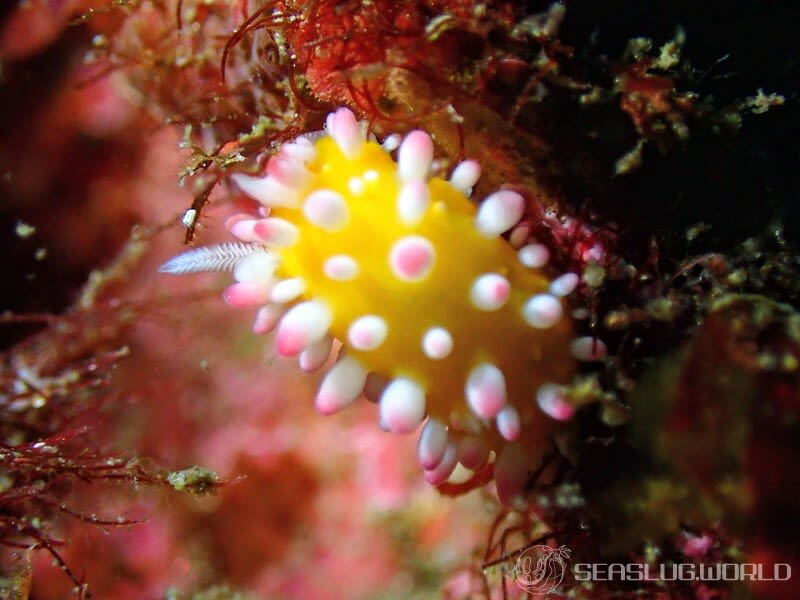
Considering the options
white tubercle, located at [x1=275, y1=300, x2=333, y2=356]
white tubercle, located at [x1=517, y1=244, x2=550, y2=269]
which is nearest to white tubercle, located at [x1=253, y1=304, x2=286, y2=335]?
white tubercle, located at [x1=275, y1=300, x2=333, y2=356]

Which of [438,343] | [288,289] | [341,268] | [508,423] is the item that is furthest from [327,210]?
[508,423]

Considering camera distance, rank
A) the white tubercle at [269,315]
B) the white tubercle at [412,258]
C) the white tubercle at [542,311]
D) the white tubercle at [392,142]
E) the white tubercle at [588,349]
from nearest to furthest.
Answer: the white tubercle at [412,258] → the white tubercle at [542,311] → the white tubercle at [588,349] → the white tubercle at [269,315] → the white tubercle at [392,142]

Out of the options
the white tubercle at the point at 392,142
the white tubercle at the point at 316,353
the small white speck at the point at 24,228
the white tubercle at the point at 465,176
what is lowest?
the small white speck at the point at 24,228

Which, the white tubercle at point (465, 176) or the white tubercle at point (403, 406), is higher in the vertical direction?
the white tubercle at point (465, 176)

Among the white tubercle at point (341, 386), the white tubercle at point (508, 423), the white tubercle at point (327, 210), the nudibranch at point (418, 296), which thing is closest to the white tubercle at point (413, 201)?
the nudibranch at point (418, 296)

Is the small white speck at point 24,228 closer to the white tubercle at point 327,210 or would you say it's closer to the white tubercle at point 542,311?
the white tubercle at point 327,210

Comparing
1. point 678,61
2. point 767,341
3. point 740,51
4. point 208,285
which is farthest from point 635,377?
point 208,285

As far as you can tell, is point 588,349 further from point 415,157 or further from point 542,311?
point 415,157

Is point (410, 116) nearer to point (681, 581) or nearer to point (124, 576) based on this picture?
point (681, 581)
